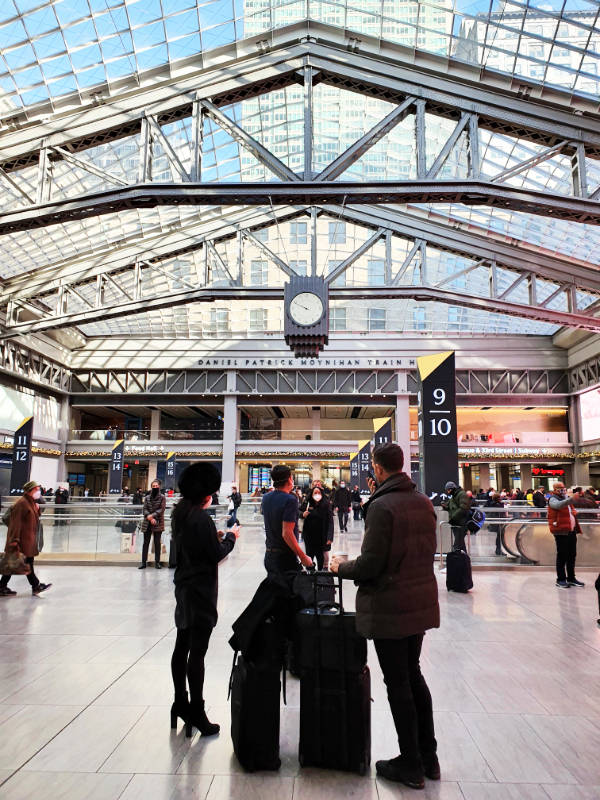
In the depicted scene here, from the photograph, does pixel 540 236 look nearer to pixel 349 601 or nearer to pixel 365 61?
pixel 365 61

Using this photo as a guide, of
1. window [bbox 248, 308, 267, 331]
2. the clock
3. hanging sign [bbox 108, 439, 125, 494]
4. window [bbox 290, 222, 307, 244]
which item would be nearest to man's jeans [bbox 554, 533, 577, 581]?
the clock

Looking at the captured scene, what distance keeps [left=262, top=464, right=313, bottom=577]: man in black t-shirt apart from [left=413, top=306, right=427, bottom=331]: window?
109ft

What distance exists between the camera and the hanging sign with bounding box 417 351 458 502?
1195 cm

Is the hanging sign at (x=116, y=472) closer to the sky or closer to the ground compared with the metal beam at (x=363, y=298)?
closer to the ground

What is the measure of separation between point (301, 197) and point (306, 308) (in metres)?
4.44

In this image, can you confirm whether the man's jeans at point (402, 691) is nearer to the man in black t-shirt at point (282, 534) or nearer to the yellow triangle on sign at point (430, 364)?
the man in black t-shirt at point (282, 534)

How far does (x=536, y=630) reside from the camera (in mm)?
6285

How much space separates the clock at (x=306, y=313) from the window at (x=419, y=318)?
21.9 m

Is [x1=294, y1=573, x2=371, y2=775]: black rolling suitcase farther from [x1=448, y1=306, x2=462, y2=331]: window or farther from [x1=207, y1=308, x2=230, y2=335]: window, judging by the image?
[x1=207, y1=308, x2=230, y2=335]: window

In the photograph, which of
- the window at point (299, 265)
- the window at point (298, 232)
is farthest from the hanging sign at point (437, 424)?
the window at point (299, 265)

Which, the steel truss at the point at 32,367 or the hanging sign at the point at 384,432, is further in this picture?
the steel truss at the point at 32,367

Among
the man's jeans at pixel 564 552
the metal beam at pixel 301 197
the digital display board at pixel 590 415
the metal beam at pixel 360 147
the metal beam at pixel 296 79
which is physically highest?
the metal beam at pixel 296 79

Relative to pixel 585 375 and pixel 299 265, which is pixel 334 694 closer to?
pixel 299 265

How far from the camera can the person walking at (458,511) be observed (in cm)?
1000
